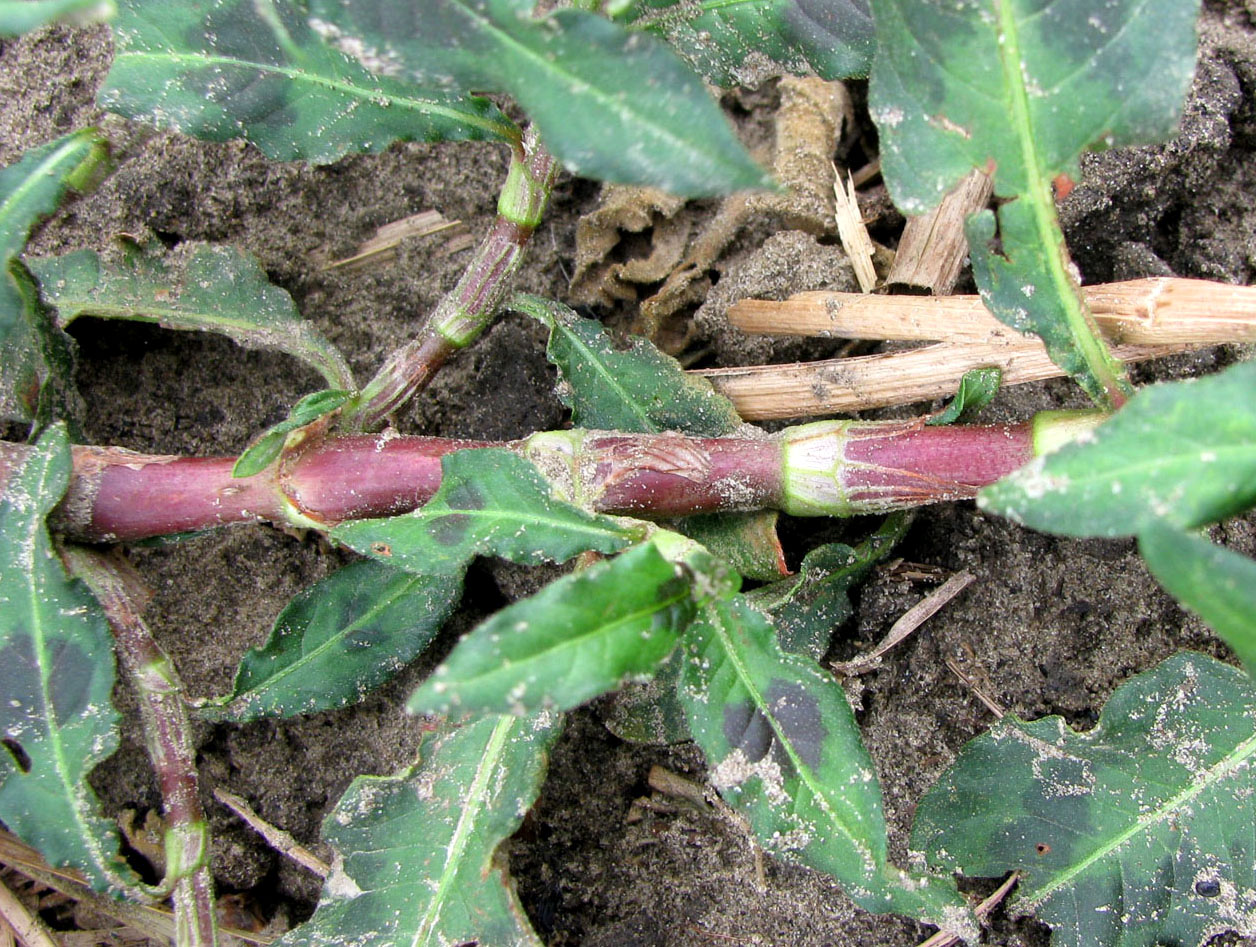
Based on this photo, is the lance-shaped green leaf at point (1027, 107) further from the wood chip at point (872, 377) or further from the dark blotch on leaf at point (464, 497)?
the dark blotch on leaf at point (464, 497)

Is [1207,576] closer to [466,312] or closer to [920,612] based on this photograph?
[920,612]

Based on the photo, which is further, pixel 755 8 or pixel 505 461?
pixel 755 8

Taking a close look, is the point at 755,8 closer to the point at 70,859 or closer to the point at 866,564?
the point at 866,564

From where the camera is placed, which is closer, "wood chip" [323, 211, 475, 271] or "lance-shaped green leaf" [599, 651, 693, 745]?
"lance-shaped green leaf" [599, 651, 693, 745]

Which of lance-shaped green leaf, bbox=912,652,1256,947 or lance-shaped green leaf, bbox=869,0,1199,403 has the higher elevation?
lance-shaped green leaf, bbox=869,0,1199,403

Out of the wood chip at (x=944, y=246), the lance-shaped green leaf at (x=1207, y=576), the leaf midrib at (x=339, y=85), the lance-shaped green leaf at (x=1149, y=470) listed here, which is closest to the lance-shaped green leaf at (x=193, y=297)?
the leaf midrib at (x=339, y=85)

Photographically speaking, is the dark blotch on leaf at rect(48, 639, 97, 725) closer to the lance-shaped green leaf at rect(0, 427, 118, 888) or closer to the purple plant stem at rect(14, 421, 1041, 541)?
the lance-shaped green leaf at rect(0, 427, 118, 888)

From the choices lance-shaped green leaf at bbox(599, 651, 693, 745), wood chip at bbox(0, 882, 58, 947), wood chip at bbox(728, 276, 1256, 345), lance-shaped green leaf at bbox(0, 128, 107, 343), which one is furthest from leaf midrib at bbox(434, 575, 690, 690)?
wood chip at bbox(0, 882, 58, 947)

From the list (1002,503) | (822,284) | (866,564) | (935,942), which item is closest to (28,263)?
(822,284)
